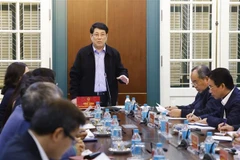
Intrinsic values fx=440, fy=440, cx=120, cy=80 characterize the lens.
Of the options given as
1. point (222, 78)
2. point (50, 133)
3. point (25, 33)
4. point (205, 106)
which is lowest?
point (205, 106)

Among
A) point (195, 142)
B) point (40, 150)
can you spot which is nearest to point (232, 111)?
point (195, 142)

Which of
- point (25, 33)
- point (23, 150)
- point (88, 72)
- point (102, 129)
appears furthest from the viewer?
point (25, 33)

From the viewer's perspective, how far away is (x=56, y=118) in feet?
→ 4.90

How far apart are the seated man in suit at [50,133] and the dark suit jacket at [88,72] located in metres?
3.52

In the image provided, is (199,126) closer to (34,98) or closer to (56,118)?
(34,98)

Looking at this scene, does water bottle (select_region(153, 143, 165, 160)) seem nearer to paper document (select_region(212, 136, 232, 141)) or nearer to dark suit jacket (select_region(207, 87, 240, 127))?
paper document (select_region(212, 136, 232, 141))

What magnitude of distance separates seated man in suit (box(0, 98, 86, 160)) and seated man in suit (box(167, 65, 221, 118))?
2.82m

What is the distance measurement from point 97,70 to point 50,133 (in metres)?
3.69

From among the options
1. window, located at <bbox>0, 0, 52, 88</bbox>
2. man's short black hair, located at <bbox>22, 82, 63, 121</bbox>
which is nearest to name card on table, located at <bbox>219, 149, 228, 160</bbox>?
man's short black hair, located at <bbox>22, 82, 63, 121</bbox>

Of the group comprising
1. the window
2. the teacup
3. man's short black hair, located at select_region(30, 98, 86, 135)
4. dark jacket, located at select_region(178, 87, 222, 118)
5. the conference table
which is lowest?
the conference table

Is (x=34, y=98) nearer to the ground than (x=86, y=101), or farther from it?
farther from it

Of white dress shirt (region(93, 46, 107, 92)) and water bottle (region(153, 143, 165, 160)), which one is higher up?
white dress shirt (region(93, 46, 107, 92))

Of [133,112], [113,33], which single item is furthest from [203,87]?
[113,33]

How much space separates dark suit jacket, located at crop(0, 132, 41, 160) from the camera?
62.1 inches
